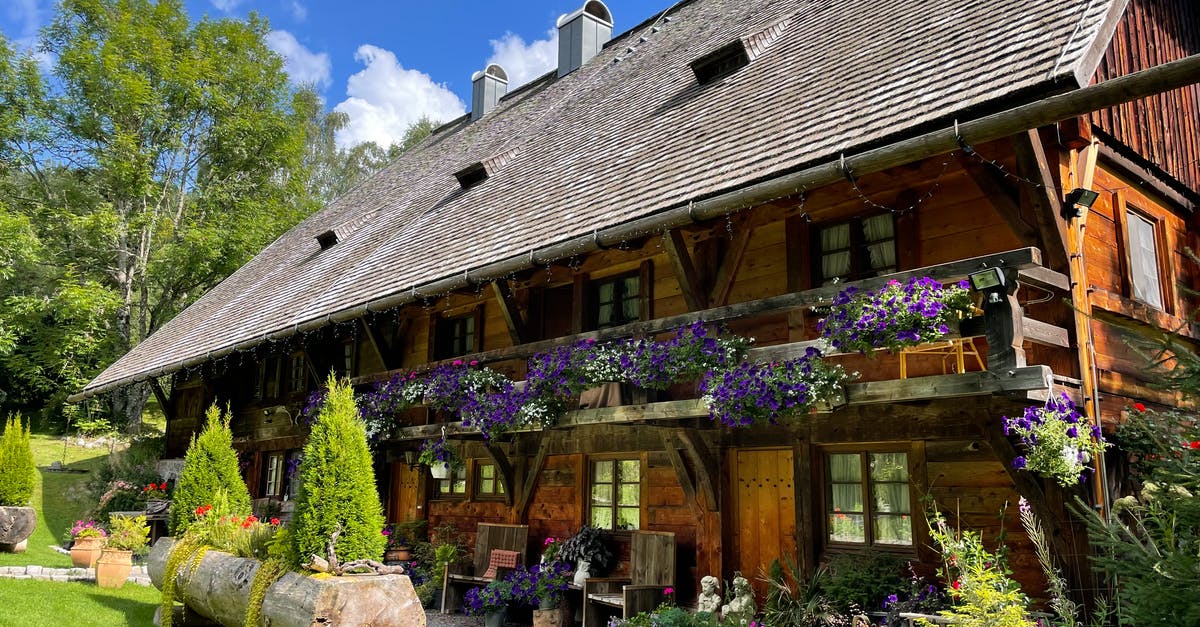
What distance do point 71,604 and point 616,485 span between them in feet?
19.4

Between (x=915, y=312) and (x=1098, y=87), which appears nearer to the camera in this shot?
(x=1098, y=87)

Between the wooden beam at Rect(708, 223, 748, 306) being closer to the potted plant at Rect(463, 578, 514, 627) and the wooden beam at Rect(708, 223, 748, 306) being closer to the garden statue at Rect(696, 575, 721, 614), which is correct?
the garden statue at Rect(696, 575, 721, 614)

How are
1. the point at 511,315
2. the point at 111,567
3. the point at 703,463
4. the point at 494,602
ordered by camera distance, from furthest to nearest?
the point at 111,567 < the point at 511,315 < the point at 494,602 < the point at 703,463

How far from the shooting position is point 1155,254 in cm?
819

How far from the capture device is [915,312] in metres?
5.61

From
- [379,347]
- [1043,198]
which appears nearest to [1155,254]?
[1043,198]

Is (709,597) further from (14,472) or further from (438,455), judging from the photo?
(14,472)

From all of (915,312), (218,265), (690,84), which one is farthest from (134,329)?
(915,312)

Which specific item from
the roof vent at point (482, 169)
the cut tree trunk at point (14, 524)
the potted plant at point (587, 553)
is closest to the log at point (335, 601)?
the potted plant at point (587, 553)

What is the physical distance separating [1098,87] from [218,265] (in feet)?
80.3

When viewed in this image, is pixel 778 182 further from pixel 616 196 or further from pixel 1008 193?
pixel 616 196

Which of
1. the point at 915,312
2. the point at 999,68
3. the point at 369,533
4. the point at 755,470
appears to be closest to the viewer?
the point at 915,312

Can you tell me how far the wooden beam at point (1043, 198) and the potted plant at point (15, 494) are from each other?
47.6 feet

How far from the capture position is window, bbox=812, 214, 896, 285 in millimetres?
7488
